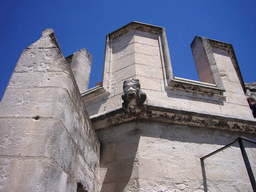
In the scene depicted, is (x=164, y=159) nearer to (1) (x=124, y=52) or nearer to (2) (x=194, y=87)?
(2) (x=194, y=87)

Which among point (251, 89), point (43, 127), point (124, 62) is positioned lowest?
point (43, 127)

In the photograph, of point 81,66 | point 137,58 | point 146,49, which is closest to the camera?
point 137,58

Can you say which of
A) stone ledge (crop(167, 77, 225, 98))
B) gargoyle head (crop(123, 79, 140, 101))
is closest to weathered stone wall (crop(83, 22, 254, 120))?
stone ledge (crop(167, 77, 225, 98))

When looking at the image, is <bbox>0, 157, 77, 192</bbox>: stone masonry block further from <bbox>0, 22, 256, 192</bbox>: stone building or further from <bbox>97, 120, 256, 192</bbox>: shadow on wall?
<bbox>97, 120, 256, 192</bbox>: shadow on wall

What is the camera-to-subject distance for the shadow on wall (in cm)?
242

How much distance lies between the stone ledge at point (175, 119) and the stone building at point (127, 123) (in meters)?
0.01

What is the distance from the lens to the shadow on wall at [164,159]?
2.42 metres

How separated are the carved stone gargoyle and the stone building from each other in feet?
0.04

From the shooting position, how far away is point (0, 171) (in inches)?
49.0

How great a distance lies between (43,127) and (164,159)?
1607 mm

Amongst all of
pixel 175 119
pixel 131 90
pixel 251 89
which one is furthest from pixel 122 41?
pixel 251 89

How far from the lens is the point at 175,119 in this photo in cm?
288

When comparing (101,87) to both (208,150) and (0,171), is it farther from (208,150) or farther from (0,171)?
(0,171)

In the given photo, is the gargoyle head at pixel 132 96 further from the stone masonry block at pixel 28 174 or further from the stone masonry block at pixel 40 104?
the stone masonry block at pixel 28 174
